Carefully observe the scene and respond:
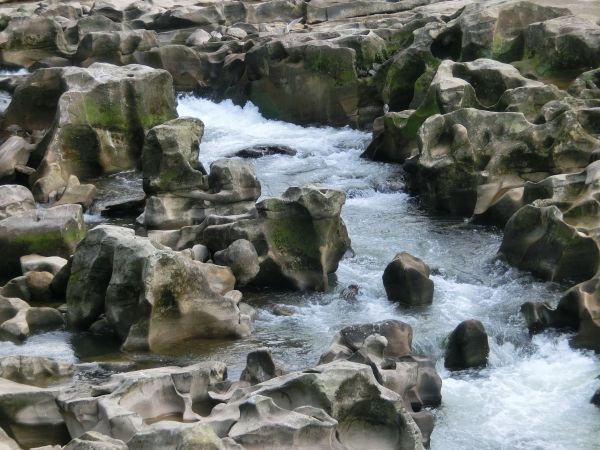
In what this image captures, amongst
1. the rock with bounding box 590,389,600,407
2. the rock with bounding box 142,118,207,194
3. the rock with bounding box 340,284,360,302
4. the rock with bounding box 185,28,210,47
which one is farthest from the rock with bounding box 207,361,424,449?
the rock with bounding box 185,28,210,47

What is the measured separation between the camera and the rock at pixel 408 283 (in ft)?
46.6

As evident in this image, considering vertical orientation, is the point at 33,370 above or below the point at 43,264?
above

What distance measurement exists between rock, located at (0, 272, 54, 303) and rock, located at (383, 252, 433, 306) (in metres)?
4.14

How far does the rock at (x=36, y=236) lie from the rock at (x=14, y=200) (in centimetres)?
120

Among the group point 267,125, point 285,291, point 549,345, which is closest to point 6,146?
point 267,125

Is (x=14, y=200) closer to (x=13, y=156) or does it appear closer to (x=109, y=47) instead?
(x=13, y=156)

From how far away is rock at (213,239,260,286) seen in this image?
1476cm

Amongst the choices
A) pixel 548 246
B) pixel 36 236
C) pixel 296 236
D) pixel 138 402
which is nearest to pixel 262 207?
pixel 296 236

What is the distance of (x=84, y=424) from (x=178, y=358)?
9.44 ft

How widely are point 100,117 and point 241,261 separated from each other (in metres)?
7.31

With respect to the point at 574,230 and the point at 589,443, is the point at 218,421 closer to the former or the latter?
the point at 589,443

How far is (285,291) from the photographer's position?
14992 millimetres

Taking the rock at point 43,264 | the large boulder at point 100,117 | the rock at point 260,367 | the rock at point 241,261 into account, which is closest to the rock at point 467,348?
the rock at point 260,367

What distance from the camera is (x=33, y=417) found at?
407 inches
